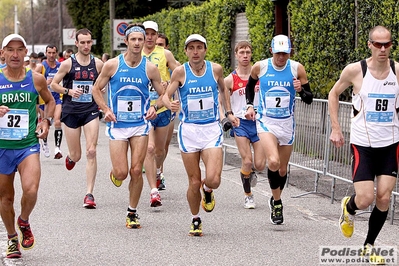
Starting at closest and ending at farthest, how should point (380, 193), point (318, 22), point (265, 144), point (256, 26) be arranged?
point (380, 193) < point (265, 144) < point (318, 22) < point (256, 26)

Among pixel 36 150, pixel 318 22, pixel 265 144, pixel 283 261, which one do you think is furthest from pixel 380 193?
pixel 318 22

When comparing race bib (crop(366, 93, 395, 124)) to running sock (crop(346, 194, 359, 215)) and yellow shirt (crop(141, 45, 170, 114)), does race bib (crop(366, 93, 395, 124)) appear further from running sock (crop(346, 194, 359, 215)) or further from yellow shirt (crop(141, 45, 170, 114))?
yellow shirt (crop(141, 45, 170, 114))

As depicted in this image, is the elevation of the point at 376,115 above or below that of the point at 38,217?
above

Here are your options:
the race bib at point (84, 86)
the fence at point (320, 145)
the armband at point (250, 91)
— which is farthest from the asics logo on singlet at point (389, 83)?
the race bib at point (84, 86)

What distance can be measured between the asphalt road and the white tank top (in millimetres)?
1157

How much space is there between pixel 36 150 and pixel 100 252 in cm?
109

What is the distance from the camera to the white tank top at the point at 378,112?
27.6 ft

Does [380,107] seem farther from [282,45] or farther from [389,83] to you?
[282,45]

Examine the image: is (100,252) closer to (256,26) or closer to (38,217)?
(38,217)

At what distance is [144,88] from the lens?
416 inches

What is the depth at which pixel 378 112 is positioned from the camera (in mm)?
8438

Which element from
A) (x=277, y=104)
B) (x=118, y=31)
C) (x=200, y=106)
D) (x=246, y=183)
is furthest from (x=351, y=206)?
(x=118, y=31)

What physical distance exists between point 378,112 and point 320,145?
444 centimetres

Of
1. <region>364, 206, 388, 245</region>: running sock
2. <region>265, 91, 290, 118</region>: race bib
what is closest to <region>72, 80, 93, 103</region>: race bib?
<region>265, 91, 290, 118</region>: race bib
